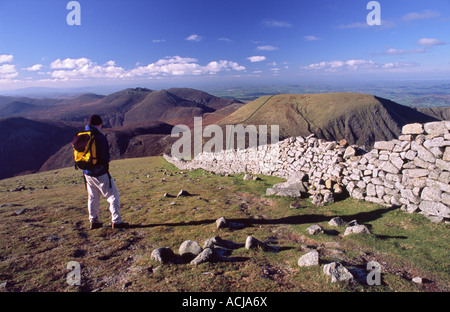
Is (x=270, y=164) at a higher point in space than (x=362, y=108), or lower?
lower

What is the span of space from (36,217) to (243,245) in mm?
8736

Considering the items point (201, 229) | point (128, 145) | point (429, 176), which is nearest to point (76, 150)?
point (201, 229)

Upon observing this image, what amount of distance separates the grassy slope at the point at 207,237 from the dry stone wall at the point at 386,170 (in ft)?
2.12

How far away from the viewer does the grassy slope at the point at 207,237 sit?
15.8 feet

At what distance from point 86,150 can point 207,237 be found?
180 inches

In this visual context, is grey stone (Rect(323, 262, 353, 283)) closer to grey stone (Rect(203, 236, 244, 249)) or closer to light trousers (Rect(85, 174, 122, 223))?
grey stone (Rect(203, 236, 244, 249))

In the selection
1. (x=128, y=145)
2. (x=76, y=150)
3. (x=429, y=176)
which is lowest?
(x=128, y=145)

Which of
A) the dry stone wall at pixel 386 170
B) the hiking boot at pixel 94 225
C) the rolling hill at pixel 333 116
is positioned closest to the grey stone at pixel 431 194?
the dry stone wall at pixel 386 170

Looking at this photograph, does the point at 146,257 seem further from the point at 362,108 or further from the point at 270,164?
the point at 362,108

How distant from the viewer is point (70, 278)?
5094mm

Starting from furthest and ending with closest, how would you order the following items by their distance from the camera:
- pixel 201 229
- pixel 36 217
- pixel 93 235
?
pixel 36 217
pixel 201 229
pixel 93 235

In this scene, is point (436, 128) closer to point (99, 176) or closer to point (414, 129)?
point (414, 129)

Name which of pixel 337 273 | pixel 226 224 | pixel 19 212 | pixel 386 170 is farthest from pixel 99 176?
pixel 386 170

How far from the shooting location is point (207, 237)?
7430mm
